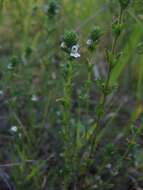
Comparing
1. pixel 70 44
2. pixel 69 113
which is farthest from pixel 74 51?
pixel 69 113

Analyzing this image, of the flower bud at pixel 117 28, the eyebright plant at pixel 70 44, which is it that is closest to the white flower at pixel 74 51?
the eyebright plant at pixel 70 44

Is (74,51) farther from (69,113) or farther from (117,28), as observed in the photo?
(69,113)

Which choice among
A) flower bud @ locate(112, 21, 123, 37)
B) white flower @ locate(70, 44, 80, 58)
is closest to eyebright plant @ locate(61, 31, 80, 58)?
white flower @ locate(70, 44, 80, 58)

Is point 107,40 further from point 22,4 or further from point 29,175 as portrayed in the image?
point 29,175

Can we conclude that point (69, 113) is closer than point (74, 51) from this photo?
No

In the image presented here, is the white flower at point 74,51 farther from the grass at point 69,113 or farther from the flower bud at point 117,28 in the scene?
the flower bud at point 117,28

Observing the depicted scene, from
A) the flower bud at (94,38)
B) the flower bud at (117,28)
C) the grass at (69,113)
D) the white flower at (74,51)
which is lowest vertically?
the grass at (69,113)

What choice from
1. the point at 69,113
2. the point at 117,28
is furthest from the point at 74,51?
the point at 69,113

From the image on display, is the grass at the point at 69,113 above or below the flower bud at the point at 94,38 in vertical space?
below

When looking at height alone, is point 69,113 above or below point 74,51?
below
